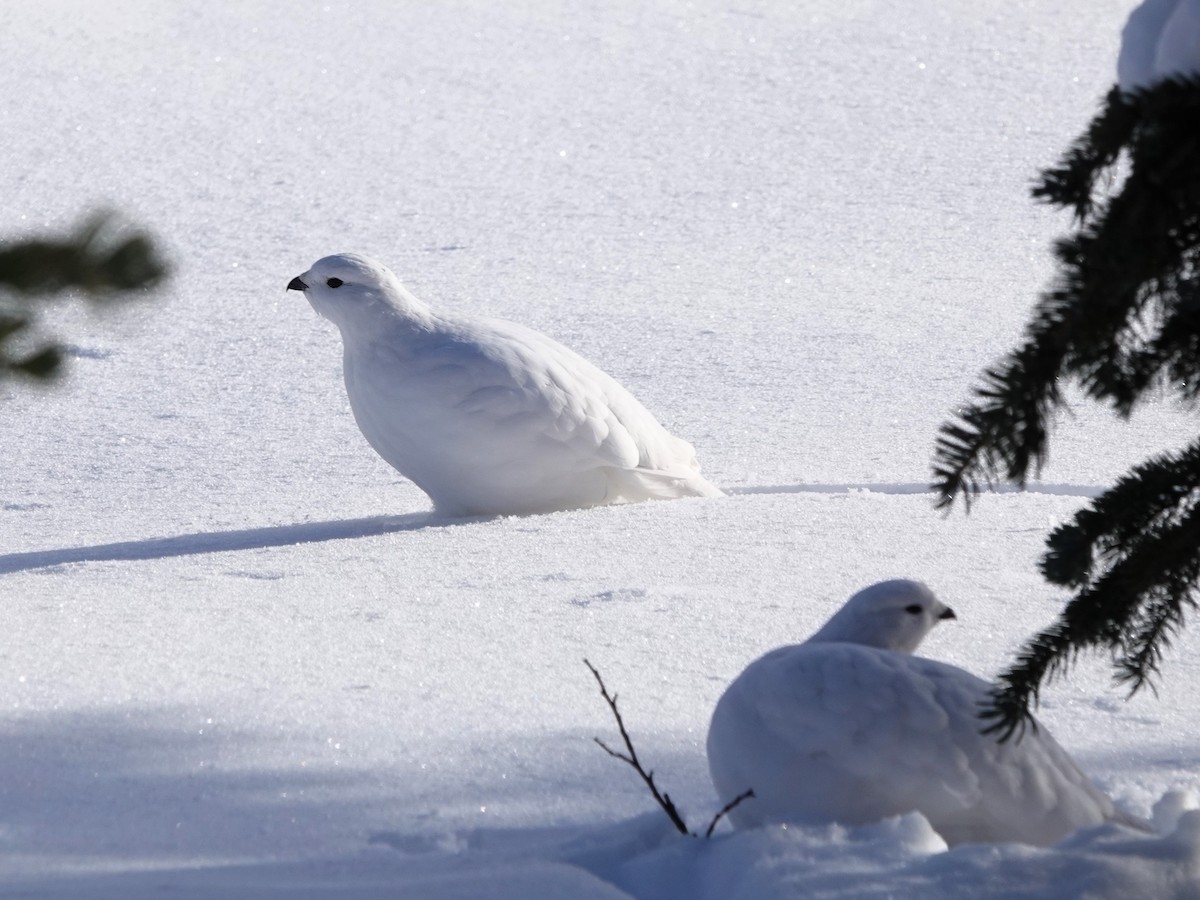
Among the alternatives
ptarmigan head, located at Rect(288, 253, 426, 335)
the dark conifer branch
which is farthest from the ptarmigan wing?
ptarmigan head, located at Rect(288, 253, 426, 335)

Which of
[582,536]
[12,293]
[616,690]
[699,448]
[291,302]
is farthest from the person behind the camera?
[291,302]

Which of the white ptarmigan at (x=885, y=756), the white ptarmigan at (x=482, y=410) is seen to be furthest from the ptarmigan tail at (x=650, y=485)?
the white ptarmigan at (x=885, y=756)

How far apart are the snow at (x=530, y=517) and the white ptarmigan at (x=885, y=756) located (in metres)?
0.06

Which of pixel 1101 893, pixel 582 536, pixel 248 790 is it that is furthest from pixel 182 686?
pixel 1101 893

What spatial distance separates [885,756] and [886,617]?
1.23 feet

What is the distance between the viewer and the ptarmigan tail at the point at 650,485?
387 cm

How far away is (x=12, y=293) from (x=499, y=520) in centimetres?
245

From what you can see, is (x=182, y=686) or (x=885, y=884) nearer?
(x=885, y=884)

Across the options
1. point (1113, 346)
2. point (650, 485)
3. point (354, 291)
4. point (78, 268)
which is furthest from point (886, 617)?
point (354, 291)

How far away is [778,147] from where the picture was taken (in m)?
8.62

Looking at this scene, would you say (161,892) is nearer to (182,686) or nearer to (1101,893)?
(182,686)

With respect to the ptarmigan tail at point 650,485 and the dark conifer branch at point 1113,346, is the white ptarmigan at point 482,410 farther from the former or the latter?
the dark conifer branch at point 1113,346

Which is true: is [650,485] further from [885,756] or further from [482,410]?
[885,756]

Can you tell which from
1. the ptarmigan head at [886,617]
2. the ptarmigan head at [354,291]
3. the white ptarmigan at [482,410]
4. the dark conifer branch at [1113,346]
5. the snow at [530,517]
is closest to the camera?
the dark conifer branch at [1113,346]
